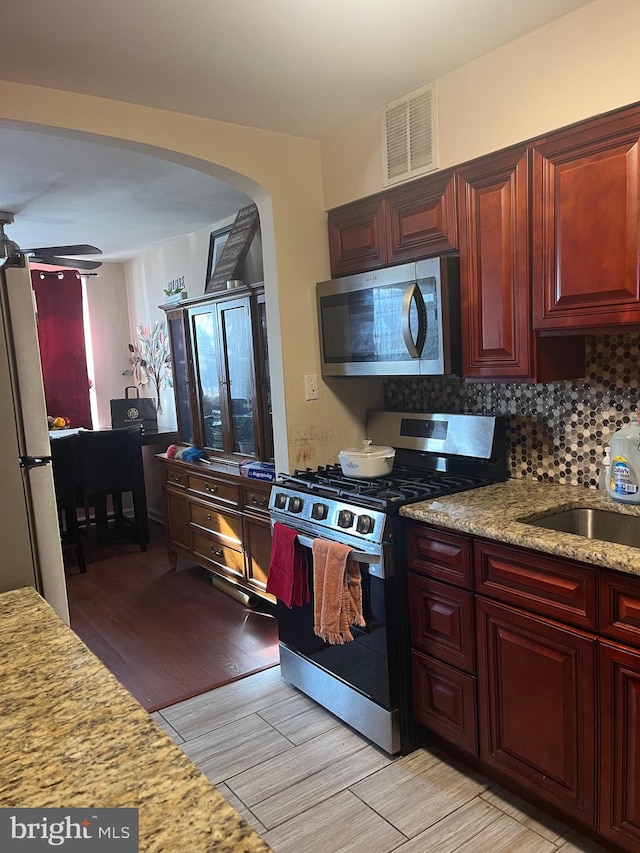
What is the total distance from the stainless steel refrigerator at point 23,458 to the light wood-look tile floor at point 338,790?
921 mm

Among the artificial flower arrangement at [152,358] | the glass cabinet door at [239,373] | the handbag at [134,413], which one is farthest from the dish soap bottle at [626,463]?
the handbag at [134,413]

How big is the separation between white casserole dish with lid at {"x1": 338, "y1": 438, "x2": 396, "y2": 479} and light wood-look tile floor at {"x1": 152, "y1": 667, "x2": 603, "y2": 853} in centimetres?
96

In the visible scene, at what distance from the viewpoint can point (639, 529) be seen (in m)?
1.94

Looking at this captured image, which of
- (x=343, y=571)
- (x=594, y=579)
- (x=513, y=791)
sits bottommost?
(x=513, y=791)

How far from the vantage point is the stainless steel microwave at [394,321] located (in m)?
2.25

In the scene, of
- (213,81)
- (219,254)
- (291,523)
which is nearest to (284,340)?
(291,523)

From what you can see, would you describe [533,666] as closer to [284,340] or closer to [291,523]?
[291,523]

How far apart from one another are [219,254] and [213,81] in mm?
2216

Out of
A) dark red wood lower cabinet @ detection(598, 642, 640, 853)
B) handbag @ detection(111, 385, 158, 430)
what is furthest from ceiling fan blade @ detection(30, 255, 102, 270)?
dark red wood lower cabinet @ detection(598, 642, 640, 853)

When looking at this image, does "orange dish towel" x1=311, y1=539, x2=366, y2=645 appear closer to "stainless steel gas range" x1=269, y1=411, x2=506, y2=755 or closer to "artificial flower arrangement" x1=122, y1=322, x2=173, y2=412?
"stainless steel gas range" x1=269, y1=411, x2=506, y2=755

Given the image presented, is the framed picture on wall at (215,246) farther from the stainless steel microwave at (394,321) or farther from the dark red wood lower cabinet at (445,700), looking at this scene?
the dark red wood lower cabinet at (445,700)

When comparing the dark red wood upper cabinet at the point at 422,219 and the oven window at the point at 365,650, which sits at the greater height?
the dark red wood upper cabinet at the point at 422,219

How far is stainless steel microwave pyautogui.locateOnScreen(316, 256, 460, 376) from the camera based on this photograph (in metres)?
2.25

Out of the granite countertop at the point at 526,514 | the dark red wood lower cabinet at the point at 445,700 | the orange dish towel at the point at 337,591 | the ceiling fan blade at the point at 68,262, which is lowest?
the dark red wood lower cabinet at the point at 445,700
